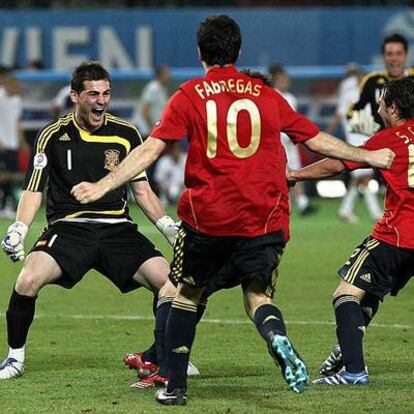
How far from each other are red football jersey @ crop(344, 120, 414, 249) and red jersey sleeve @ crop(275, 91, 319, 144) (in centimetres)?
74

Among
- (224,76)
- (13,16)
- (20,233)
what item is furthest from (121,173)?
(13,16)

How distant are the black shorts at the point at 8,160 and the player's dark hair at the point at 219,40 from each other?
46.5ft

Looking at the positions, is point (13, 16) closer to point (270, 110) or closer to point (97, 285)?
point (97, 285)

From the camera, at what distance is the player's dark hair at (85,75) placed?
9.08 m

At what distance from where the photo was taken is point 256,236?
25.4ft

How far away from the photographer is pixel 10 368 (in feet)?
29.3

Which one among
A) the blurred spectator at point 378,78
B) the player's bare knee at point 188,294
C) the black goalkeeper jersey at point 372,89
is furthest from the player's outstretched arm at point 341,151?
the black goalkeeper jersey at point 372,89

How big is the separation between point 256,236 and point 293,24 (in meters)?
19.8

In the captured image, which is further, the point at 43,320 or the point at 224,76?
the point at 43,320

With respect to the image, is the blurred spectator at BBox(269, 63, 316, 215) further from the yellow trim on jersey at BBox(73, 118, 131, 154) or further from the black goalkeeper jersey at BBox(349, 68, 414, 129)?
the yellow trim on jersey at BBox(73, 118, 131, 154)

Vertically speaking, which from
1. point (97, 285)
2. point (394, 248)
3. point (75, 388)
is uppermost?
point (394, 248)

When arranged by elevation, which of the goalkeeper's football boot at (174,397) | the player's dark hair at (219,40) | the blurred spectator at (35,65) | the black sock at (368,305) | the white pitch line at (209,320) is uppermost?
the player's dark hair at (219,40)

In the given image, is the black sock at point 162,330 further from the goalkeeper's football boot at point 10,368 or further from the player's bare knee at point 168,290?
the goalkeeper's football boot at point 10,368

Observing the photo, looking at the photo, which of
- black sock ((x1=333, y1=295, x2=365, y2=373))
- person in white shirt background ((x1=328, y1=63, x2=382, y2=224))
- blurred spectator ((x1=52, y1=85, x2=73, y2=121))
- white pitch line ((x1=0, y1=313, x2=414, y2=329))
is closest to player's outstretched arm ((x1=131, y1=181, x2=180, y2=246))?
black sock ((x1=333, y1=295, x2=365, y2=373))
